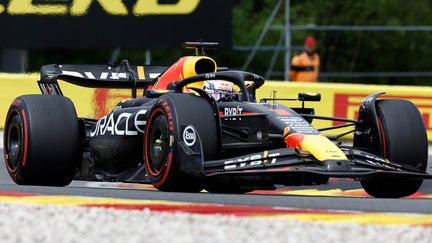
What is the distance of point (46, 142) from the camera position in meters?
9.66

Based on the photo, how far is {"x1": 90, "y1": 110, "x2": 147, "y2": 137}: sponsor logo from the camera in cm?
950

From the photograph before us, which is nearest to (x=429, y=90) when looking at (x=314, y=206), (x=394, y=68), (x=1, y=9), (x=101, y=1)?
(x=101, y=1)

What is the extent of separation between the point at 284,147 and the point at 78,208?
94.6 inches

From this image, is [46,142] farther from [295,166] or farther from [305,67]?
[305,67]

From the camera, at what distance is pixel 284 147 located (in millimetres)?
9047

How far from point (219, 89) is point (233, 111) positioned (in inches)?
17.9

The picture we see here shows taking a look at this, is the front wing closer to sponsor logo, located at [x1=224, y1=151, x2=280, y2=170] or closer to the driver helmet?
sponsor logo, located at [x1=224, y1=151, x2=280, y2=170]

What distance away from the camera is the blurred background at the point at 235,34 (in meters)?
17.3

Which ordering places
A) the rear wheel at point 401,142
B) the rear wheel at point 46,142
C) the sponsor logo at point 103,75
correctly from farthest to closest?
the sponsor logo at point 103,75 < the rear wheel at point 46,142 < the rear wheel at point 401,142

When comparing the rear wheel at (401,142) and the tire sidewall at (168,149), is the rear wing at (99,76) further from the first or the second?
the rear wheel at (401,142)

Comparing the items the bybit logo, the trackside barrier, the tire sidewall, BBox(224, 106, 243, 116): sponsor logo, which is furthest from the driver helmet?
the bybit logo

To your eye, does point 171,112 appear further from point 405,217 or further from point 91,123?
point 405,217

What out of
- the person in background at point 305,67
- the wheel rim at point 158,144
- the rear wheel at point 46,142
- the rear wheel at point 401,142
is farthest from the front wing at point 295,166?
the person in background at point 305,67

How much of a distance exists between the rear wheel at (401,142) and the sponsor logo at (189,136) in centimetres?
153
